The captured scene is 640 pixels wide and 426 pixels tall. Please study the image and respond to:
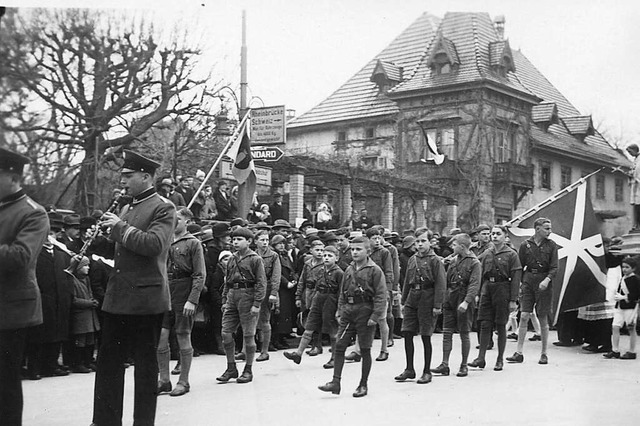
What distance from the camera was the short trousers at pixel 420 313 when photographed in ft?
26.8

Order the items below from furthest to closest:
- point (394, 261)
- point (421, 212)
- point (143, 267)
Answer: point (421, 212)
point (394, 261)
point (143, 267)

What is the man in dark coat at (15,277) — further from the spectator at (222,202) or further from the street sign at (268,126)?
the spectator at (222,202)

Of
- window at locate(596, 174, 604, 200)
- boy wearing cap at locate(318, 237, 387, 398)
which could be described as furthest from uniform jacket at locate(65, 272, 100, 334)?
window at locate(596, 174, 604, 200)

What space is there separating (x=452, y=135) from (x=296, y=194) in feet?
9.15

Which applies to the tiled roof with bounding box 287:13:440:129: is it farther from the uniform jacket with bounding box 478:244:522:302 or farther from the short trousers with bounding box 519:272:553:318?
the short trousers with bounding box 519:272:553:318

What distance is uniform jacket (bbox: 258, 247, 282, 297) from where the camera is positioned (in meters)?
8.81

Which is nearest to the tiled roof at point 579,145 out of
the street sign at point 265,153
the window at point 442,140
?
the window at point 442,140

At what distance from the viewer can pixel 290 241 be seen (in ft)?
38.0

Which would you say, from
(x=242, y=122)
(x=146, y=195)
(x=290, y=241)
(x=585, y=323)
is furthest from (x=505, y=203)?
(x=146, y=195)

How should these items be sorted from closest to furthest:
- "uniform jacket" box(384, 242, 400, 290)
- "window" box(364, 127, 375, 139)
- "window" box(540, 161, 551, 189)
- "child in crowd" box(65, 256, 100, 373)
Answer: "child in crowd" box(65, 256, 100, 373) → "uniform jacket" box(384, 242, 400, 290) → "window" box(364, 127, 375, 139) → "window" box(540, 161, 551, 189)

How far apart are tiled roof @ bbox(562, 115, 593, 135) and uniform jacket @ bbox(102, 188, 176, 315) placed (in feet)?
16.0

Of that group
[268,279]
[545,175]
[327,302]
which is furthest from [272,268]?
[545,175]

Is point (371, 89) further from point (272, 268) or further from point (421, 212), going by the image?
point (272, 268)

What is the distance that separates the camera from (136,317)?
194 inches
